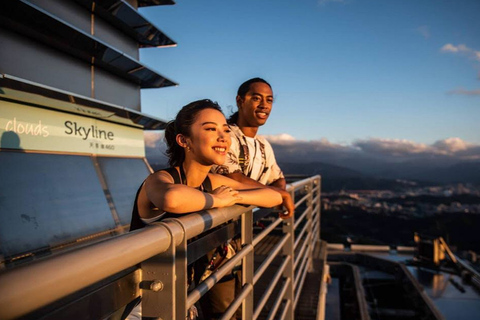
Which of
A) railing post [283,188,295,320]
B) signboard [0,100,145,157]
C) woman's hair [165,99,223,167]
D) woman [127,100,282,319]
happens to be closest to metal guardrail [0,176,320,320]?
woman [127,100,282,319]

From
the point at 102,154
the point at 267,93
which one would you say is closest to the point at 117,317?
the point at 267,93

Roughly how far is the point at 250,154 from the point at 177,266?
1.78 meters

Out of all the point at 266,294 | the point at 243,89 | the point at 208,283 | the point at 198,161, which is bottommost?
the point at 266,294

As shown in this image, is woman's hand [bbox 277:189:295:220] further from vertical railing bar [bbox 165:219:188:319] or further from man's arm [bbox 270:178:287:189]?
vertical railing bar [bbox 165:219:188:319]

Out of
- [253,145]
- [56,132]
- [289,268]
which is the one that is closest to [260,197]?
[253,145]

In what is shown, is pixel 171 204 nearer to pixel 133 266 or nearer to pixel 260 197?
pixel 133 266

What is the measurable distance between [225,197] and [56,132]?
6954mm

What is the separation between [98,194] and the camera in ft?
26.6

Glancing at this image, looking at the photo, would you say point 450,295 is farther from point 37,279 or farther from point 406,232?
point 406,232

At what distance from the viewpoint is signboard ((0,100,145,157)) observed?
5965 mm

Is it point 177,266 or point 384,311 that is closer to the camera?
point 177,266

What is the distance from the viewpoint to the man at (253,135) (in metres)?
2.51

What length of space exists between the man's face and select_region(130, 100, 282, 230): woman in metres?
0.71

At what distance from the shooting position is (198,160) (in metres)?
1.86
